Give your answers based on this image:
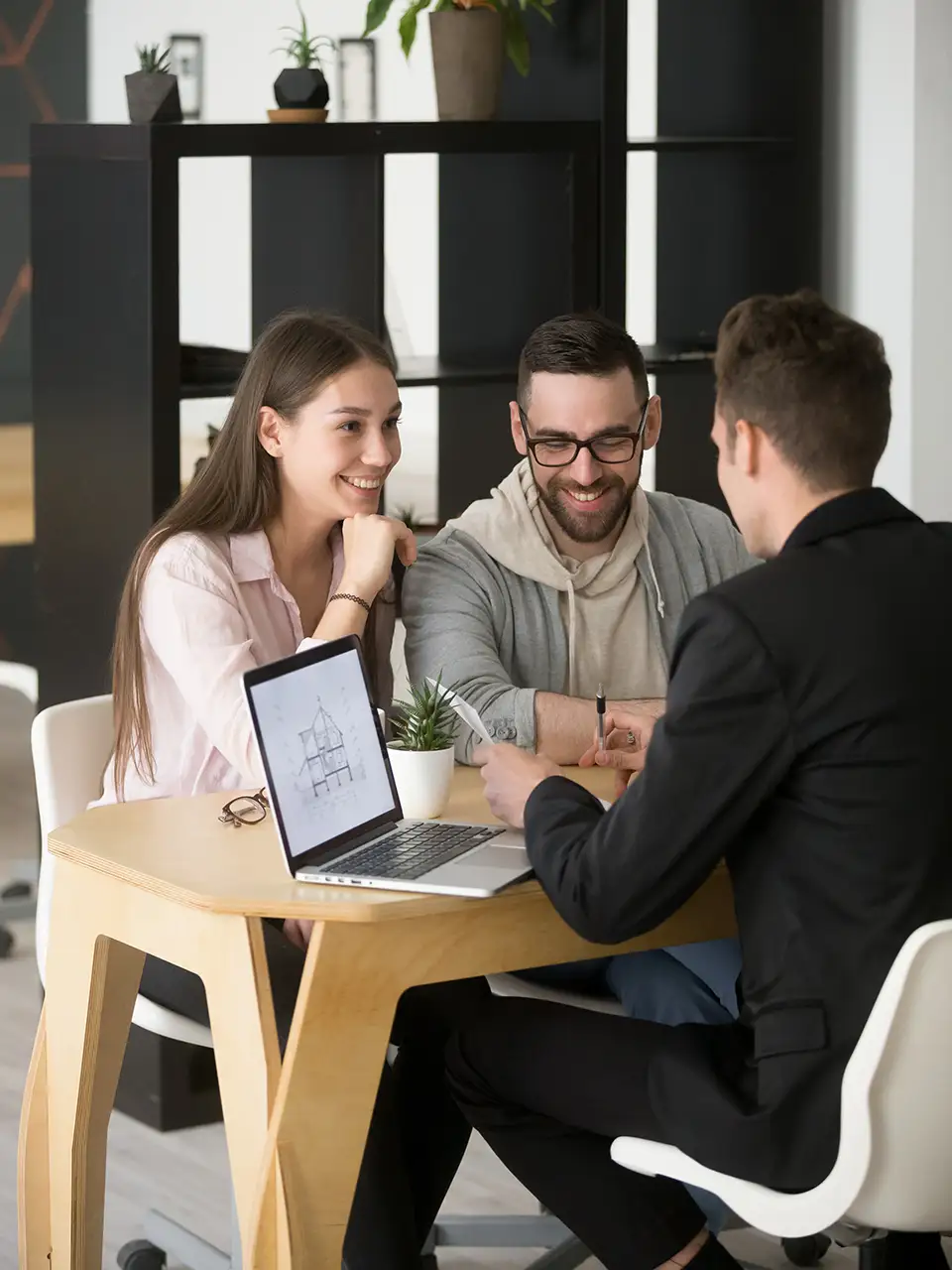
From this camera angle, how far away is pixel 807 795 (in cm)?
182

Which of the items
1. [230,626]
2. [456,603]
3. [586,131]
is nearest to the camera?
[230,626]

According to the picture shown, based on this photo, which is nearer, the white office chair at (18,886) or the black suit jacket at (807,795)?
the black suit jacket at (807,795)

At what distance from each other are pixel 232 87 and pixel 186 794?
3.94 meters

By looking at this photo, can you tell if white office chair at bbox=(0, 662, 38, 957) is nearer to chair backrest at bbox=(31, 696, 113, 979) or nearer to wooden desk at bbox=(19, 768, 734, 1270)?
chair backrest at bbox=(31, 696, 113, 979)

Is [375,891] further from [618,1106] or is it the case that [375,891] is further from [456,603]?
[456,603]

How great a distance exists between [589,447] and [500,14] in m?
1.54

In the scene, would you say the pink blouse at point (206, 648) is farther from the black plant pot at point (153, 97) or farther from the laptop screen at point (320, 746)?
the black plant pot at point (153, 97)

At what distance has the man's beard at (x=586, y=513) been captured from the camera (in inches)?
108

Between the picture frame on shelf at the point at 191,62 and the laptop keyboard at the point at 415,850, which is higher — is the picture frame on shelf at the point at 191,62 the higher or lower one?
the higher one

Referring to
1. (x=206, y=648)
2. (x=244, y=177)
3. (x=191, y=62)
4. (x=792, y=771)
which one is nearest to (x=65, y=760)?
(x=206, y=648)

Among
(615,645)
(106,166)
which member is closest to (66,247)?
(106,166)

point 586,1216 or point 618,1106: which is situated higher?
point 618,1106

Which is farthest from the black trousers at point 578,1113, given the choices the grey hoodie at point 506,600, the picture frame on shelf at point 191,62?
the picture frame on shelf at point 191,62

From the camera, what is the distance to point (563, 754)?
2.58m
